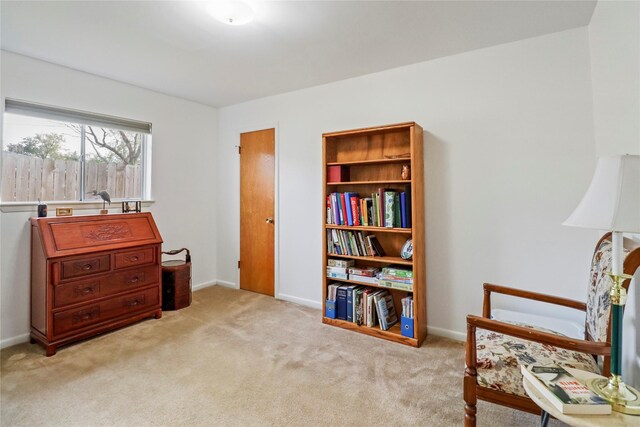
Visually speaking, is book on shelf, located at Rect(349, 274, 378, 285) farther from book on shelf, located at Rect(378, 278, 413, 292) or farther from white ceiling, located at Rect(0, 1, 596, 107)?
white ceiling, located at Rect(0, 1, 596, 107)

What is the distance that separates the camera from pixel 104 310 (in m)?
2.79

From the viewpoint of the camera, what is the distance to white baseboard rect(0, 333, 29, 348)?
2.59 metres

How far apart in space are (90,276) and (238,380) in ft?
5.43

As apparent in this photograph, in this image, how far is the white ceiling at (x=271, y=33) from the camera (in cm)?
201

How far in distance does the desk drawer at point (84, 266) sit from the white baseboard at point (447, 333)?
116 inches

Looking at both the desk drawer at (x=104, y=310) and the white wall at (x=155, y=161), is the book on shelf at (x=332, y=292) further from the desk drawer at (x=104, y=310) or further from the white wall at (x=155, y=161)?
the white wall at (x=155, y=161)

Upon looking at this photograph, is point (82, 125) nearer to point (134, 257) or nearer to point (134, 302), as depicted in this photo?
point (134, 257)

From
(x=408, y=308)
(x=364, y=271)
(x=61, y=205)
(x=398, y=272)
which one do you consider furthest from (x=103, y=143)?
(x=408, y=308)

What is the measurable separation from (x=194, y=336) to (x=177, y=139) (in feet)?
7.86

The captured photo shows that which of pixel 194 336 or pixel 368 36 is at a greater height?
pixel 368 36

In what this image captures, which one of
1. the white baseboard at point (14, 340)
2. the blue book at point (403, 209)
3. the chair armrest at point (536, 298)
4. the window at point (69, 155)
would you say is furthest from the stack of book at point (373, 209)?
the white baseboard at point (14, 340)

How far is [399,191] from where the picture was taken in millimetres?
2807

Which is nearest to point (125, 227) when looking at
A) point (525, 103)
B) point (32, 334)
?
point (32, 334)

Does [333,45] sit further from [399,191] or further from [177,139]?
[177,139]
